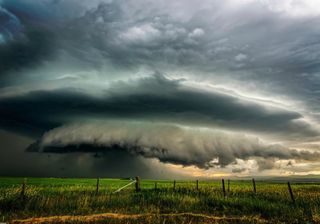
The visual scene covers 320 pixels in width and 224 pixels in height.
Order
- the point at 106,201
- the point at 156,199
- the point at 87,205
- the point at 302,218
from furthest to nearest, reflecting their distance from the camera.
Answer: the point at 156,199 → the point at 106,201 → the point at 87,205 → the point at 302,218

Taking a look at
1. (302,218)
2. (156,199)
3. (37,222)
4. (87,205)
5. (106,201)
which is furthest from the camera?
(156,199)

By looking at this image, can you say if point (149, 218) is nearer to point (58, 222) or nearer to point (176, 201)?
point (58, 222)

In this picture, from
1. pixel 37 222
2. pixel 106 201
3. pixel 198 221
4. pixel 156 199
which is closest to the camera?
pixel 37 222

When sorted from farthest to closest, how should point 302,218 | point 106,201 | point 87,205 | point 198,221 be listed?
point 106,201 → point 87,205 → point 302,218 → point 198,221

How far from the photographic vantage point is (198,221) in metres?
16.1

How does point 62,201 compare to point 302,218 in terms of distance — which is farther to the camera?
point 62,201

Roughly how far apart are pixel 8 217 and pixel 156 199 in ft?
38.1

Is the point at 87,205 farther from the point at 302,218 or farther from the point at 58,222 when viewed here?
the point at 302,218

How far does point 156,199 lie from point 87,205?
6.26 meters

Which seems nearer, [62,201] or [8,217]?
[8,217]

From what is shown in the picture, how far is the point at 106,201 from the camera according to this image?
22250mm

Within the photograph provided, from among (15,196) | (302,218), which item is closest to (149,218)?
(302,218)

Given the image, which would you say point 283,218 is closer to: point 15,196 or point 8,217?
point 8,217

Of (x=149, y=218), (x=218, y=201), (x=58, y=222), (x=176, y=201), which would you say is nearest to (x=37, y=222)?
(x=58, y=222)
